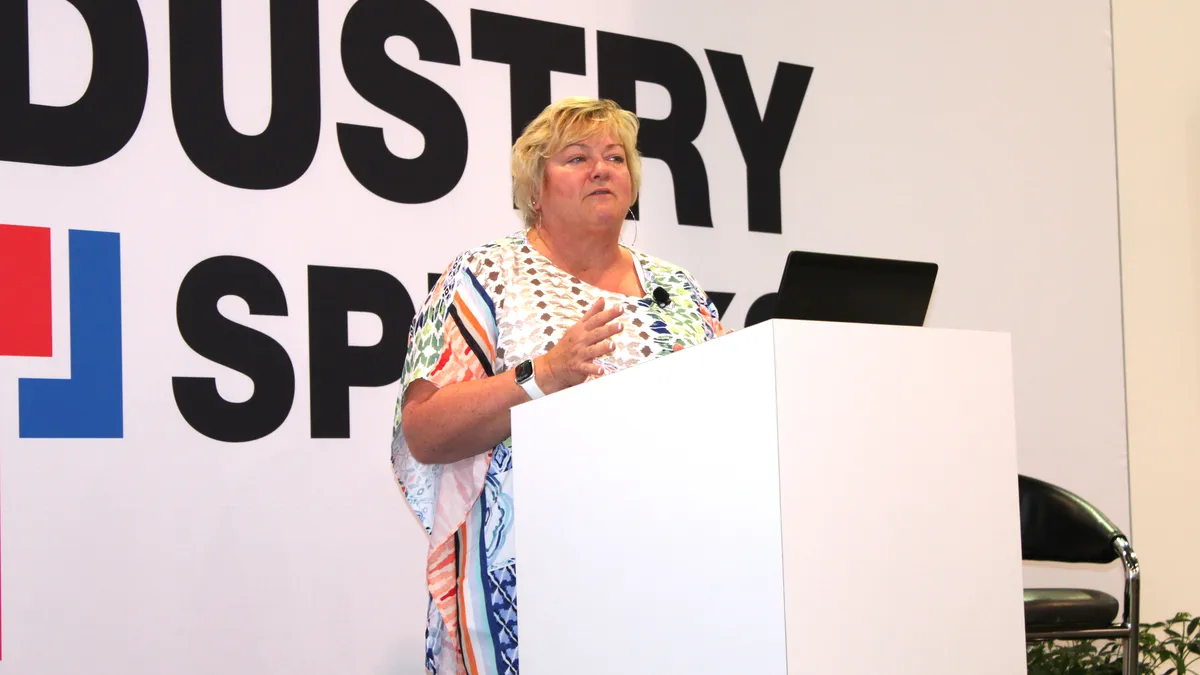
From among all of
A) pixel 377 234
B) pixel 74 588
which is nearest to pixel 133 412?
pixel 74 588

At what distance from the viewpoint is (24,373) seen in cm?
267

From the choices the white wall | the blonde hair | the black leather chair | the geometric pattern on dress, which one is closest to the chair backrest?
the black leather chair

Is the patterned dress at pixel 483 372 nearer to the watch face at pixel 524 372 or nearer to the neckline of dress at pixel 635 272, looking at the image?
the neckline of dress at pixel 635 272

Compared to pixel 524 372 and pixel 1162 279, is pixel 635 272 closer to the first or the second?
pixel 524 372

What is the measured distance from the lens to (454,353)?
2.25m

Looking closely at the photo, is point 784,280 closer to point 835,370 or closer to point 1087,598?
point 835,370

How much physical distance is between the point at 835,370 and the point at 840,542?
0.19 m

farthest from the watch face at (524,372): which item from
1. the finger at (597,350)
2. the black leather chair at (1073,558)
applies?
the black leather chair at (1073,558)

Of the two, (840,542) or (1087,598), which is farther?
(1087,598)

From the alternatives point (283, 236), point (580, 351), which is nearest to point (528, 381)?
point (580, 351)

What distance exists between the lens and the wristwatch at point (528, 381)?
198cm

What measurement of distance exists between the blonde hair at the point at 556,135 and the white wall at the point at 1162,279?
272 cm

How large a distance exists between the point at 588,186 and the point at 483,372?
1.49 ft

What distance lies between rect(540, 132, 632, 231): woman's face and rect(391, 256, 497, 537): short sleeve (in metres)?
0.26
